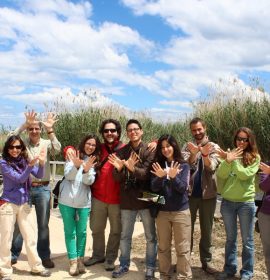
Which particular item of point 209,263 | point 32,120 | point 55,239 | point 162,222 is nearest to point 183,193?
point 162,222

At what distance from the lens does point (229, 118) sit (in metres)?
9.45

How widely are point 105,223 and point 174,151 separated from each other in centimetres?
135

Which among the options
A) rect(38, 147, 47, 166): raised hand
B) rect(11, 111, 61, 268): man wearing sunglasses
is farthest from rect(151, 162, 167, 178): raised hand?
rect(11, 111, 61, 268): man wearing sunglasses

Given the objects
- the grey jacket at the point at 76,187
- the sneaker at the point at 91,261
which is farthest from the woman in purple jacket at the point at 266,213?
the sneaker at the point at 91,261

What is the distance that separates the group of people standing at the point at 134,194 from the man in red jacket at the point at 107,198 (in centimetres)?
1

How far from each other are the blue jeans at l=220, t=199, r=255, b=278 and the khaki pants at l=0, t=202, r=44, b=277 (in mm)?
2204

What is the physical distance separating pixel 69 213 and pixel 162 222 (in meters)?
1.14

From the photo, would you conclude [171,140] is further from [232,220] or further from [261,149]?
[261,149]

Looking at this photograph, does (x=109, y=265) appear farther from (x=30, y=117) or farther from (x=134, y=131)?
(x=30, y=117)

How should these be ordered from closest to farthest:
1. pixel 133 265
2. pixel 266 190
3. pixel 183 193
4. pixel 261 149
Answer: pixel 266 190, pixel 183 193, pixel 133 265, pixel 261 149

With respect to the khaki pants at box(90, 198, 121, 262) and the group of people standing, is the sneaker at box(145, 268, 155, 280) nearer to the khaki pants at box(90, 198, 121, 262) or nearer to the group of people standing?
the group of people standing

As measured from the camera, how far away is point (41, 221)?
4.82 meters

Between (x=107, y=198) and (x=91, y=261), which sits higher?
(x=107, y=198)

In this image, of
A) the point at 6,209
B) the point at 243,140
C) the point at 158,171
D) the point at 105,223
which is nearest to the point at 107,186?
the point at 105,223
